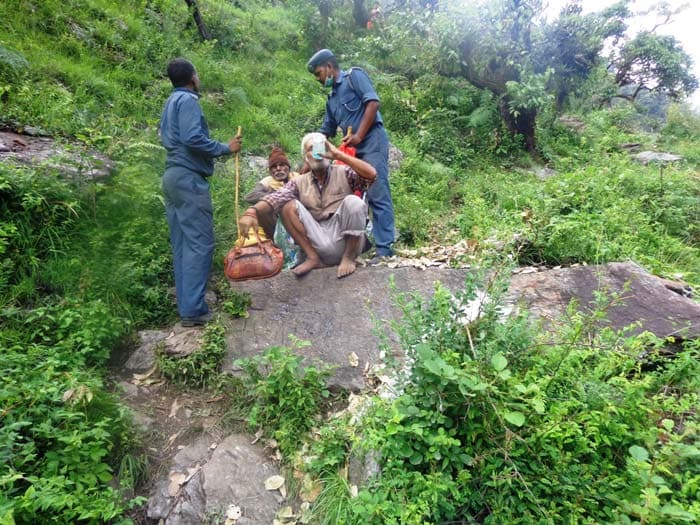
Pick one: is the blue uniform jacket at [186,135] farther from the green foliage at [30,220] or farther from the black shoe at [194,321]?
the black shoe at [194,321]

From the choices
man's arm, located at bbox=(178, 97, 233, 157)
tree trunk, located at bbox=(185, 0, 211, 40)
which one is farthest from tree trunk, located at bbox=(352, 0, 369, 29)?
man's arm, located at bbox=(178, 97, 233, 157)

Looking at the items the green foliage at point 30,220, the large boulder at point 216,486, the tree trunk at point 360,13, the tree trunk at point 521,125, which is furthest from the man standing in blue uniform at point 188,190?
the tree trunk at point 360,13

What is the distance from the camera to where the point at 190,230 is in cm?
394

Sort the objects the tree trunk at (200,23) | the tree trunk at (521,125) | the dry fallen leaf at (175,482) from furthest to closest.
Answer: the tree trunk at (521,125), the tree trunk at (200,23), the dry fallen leaf at (175,482)

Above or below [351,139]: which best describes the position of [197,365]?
below

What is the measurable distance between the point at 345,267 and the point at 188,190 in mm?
1728

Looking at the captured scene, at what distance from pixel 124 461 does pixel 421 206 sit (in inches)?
206

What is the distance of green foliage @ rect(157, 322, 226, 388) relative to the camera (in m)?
3.47

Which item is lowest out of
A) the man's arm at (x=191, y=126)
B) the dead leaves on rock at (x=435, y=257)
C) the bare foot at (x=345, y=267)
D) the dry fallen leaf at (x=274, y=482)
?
the dry fallen leaf at (x=274, y=482)

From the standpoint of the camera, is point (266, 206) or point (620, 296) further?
point (266, 206)

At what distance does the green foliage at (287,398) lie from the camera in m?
2.90

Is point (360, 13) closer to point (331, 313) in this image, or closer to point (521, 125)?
point (521, 125)

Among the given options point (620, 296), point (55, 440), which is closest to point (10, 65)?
point (55, 440)

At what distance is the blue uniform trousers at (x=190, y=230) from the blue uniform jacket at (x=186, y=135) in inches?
4.3
